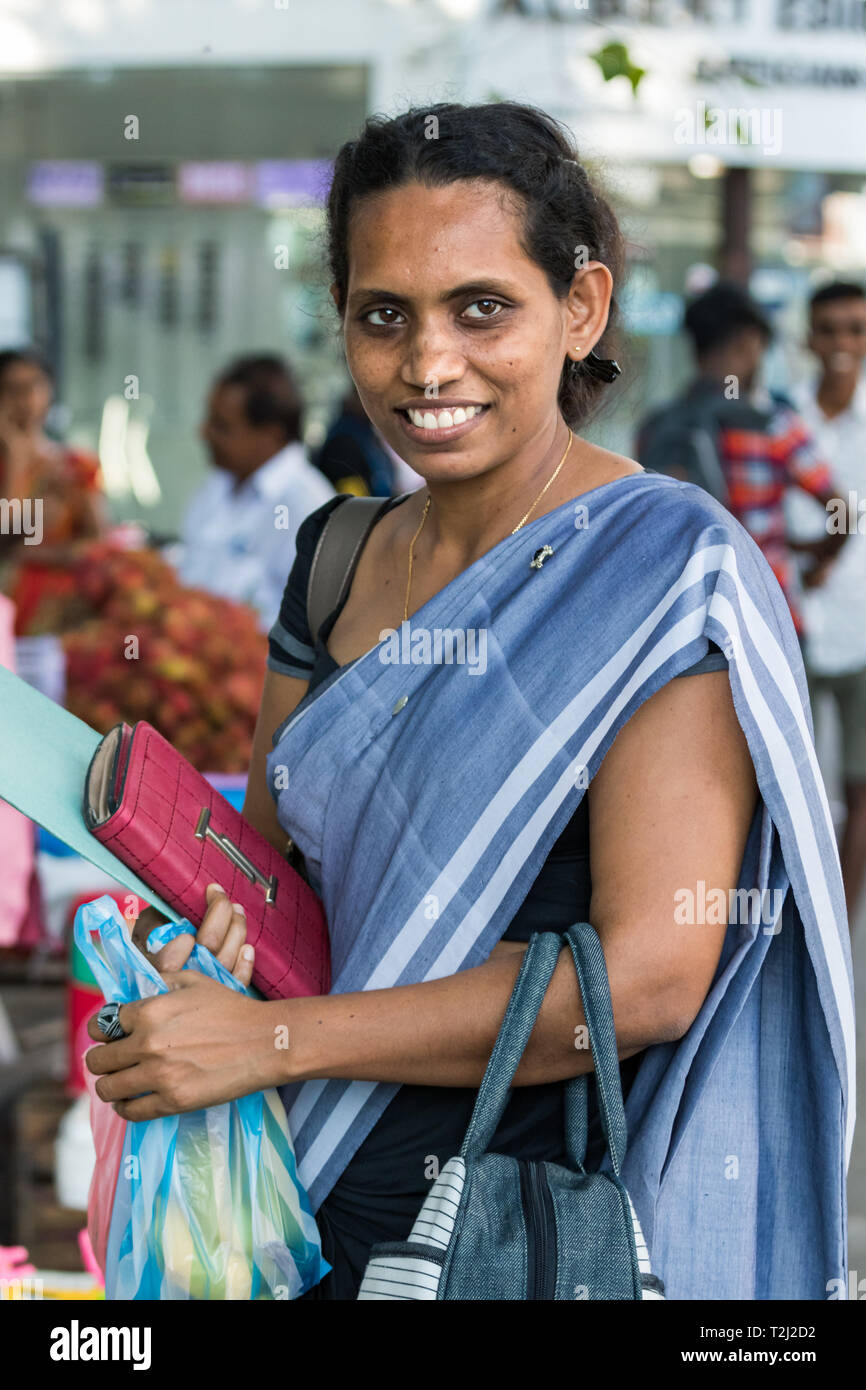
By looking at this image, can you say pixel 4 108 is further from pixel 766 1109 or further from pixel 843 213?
pixel 766 1109

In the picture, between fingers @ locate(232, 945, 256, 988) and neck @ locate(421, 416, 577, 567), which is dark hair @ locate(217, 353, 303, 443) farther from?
fingers @ locate(232, 945, 256, 988)

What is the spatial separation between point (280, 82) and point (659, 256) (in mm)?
2207

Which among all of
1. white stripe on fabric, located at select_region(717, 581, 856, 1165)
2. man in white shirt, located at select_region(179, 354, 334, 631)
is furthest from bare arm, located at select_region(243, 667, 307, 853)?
man in white shirt, located at select_region(179, 354, 334, 631)

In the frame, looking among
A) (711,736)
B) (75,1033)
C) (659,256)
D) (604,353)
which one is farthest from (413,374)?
(659,256)

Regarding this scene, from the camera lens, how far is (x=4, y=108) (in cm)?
798

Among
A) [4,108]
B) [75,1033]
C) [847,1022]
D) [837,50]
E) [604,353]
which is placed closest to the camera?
[847,1022]

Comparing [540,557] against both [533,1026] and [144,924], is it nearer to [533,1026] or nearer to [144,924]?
[533,1026]

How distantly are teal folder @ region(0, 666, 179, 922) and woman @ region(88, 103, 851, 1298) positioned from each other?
0.11 m

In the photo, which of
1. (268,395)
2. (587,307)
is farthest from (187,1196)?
(268,395)

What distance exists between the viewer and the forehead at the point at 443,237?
4.96 feet

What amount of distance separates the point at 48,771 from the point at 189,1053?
0.99 feet

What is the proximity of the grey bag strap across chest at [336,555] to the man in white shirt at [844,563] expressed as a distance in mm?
3395

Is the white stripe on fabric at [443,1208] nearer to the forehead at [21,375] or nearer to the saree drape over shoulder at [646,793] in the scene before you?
the saree drape over shoulder at [646,793]

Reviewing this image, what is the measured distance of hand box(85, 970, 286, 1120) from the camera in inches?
55.8
